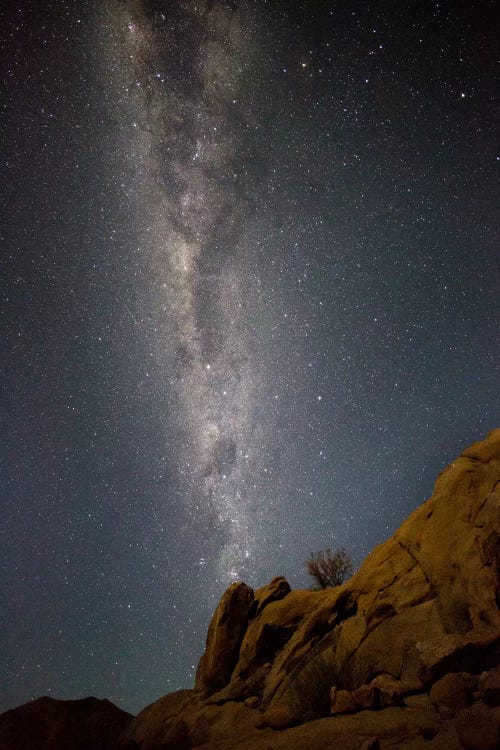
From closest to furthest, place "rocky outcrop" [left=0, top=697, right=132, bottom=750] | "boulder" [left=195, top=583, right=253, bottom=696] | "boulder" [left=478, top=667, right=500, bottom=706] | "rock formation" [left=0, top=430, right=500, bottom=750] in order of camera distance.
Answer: "boulder" [left=478, top=667, right=500, bottom=706], "rock formation" [left=0, top=430, right=500, bottom=750], "boulder" [left=195, top=583, right=253, bottom=696], "rocky outcrop" [left=0, top=697, right=132, bottom=750]

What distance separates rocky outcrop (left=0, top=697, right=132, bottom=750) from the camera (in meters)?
17.1

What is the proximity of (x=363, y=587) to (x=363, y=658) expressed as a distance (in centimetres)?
245

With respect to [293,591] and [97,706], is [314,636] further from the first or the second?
[97,706]

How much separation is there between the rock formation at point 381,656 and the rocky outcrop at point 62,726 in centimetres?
69

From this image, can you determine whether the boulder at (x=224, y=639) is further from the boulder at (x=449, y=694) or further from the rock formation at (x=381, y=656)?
the boulder at (x=449, y=694)

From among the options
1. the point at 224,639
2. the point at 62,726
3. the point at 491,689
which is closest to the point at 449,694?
the point at 491,689

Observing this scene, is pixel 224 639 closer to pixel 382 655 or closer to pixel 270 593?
pixel 270 593

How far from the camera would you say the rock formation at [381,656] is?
836 cm

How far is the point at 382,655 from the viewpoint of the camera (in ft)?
37.6

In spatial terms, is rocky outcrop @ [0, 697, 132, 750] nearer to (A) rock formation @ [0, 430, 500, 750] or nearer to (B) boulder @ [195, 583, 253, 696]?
(A) rock formation @ [0, 430, 500, 750]

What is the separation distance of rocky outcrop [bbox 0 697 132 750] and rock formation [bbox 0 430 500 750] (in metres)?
0.69

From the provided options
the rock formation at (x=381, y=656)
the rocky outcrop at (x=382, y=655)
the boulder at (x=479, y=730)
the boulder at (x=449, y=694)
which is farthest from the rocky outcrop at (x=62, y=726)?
the boulder at (x=479, y=730)

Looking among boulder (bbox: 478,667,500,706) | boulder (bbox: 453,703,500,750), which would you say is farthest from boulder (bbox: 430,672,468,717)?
boulder (bbox: 453,703,500,750)

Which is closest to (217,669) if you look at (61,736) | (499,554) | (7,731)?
(61,736)
